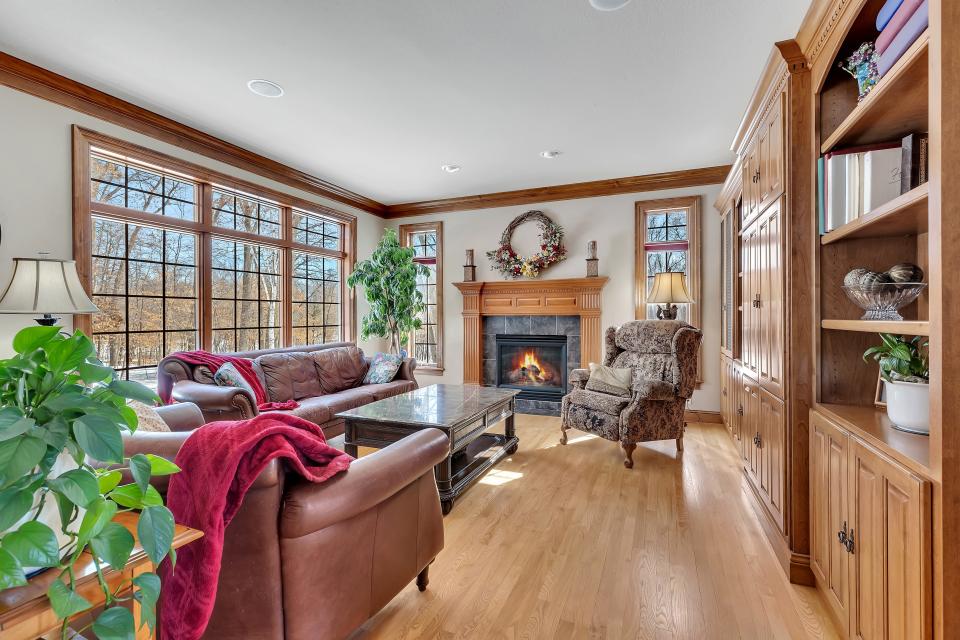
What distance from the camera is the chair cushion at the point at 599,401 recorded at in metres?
3.57

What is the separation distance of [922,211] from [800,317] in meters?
0.68

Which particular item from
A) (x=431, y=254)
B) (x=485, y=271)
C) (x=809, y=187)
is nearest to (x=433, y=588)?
(x=809, y=187)

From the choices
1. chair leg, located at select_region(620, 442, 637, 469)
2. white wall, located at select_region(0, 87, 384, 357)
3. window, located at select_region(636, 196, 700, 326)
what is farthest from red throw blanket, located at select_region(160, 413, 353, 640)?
window, located at select_region(636, 196, 700, 326)

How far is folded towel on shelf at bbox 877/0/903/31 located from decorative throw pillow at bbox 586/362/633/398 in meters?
2.80

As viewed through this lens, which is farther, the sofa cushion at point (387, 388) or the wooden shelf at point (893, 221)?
the sofa cushion at point (387, 388)

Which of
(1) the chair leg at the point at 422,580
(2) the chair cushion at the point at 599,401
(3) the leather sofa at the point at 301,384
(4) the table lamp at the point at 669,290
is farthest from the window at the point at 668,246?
(1) the chair leg at the point at 422,580

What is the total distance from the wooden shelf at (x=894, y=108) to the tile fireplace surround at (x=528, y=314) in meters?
3.38

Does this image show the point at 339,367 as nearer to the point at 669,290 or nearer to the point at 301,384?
the point at 301,384

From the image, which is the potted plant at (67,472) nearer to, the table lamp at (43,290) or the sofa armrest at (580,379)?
the table lamp at (43,290)

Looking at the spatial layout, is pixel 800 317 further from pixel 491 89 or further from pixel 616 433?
pixel 491 89

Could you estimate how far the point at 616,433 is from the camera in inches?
139

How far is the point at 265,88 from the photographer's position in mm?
3023

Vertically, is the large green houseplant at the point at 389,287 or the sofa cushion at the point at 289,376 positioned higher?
the large green houseplant at the point at 389,287

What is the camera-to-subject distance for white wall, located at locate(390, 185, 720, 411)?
487 cm
